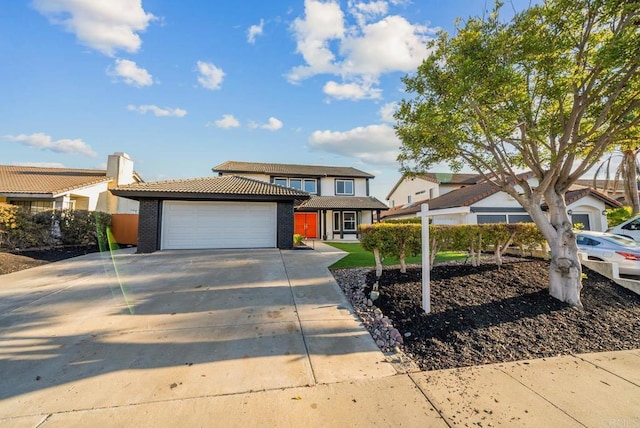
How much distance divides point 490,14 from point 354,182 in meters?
17.8

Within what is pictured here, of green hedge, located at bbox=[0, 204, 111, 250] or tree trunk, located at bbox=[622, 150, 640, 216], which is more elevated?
tree trunk, located at bbox=[622, 150, 640, 216]

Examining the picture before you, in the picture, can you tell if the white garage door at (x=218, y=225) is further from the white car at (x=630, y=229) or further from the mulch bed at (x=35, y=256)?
the white car at (x=630, y=229)

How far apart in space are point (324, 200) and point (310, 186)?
1818mm

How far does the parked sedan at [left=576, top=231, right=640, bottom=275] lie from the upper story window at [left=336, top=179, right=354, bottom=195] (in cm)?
1567

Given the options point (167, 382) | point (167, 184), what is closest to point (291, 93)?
point (167, 184)

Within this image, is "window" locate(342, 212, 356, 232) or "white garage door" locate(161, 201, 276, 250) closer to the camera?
"white garage door" locate(161, 201, 276, 250)

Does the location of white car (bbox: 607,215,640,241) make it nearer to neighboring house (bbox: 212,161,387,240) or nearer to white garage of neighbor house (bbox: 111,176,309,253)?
neighboring house (bbox: 212,161,387,240)

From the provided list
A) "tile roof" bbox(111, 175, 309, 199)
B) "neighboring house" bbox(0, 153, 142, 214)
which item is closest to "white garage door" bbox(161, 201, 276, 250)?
"tile roof" bbox(111, 175, 309, 199)

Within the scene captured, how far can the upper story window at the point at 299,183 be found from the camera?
867 inches

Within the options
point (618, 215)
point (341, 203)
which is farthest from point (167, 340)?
point (618, 215)

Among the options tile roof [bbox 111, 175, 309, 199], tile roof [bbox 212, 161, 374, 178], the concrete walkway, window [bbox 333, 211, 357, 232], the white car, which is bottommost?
the concrete walkway

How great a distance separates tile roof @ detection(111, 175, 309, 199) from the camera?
11.6 meters

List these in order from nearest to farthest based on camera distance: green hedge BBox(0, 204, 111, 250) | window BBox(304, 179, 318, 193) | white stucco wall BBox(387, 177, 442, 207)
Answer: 1. green hedge BBox(0, 204, 111, 250)
2. window BBox(304, 179, 318, 193)
3. white stucco wall BBox(387, 177, 442, 207)

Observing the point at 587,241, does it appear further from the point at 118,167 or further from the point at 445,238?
the point at 118,167
